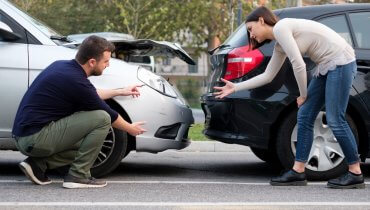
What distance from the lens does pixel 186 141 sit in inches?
261

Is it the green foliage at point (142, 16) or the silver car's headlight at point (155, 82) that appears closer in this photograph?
the silver car's headlight at point (155, 82)

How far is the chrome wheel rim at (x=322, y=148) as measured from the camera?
245 inches

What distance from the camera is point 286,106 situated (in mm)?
6129

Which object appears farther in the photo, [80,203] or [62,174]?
[62,174]

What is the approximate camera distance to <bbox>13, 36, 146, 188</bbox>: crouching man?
565cm

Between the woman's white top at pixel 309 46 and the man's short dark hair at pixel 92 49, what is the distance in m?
1.34

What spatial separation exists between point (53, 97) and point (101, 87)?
1.92ft

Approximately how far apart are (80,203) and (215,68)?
88.1 inches

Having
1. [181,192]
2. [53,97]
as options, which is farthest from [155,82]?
[181,192]

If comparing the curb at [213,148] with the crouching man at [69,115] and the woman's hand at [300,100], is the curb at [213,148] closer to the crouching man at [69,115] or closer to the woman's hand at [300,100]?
the woman's hand at [300,100]

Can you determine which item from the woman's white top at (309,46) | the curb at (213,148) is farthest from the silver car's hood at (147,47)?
the curb at (213,148)

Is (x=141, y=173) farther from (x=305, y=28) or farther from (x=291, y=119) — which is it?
(x=305, y=28)

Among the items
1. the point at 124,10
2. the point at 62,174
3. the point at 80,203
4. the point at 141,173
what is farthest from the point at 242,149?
the point at 124,10

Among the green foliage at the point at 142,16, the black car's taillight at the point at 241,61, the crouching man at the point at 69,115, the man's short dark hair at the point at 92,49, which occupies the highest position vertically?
the man's short dark hair at the point at 92,49
